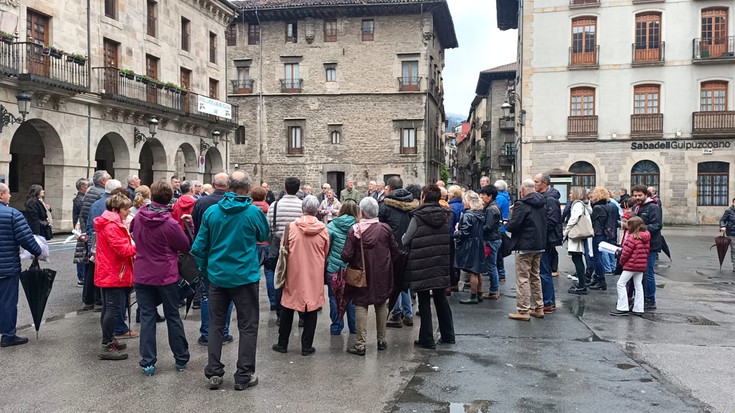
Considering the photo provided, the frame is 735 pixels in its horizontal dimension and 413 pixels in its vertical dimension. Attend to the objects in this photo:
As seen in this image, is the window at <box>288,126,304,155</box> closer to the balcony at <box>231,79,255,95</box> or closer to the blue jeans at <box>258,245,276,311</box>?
the balcony at <box>231,79,255,95</box>

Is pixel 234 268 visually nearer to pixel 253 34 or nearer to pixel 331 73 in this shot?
pixel 331 73

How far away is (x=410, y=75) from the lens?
38.5 m

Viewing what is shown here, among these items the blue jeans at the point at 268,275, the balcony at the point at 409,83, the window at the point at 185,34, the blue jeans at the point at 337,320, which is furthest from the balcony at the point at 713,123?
the blue jeans at the point at 337,320

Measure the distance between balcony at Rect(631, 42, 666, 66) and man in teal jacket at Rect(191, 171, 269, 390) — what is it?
2866 cm

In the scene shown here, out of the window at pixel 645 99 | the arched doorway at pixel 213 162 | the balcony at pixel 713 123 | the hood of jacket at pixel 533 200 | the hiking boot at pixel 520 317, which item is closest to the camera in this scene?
the hood of jacket at pixel 533 200

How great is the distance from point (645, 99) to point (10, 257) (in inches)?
1172

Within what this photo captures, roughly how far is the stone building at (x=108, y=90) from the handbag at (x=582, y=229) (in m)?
15.1

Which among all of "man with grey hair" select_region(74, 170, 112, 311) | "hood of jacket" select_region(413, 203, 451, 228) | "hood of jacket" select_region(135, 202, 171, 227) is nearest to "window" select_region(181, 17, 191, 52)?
"man with grey hair" select_region(74, 170, 112, 311)

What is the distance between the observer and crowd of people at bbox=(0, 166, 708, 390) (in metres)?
5.38

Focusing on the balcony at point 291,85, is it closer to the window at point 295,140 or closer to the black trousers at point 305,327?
the window at point 295,140

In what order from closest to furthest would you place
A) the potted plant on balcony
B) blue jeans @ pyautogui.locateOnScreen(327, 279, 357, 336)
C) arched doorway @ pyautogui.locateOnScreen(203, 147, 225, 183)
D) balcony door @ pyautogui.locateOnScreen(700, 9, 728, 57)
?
blue jeans @ pyautogui.locateOnScreen(327, 279, 357, 336) → the potted plant on balcony → balcony door @ pyautogui.locateOnScreen(700, 9, 728, 57) → arched doorway @ pyautogui.locateOnScreen(203, 147, 225, 183)

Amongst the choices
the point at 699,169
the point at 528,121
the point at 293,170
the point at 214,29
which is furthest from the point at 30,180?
the point at 699,169

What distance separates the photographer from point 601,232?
10.9 metres

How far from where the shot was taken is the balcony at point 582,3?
95.3 feet
